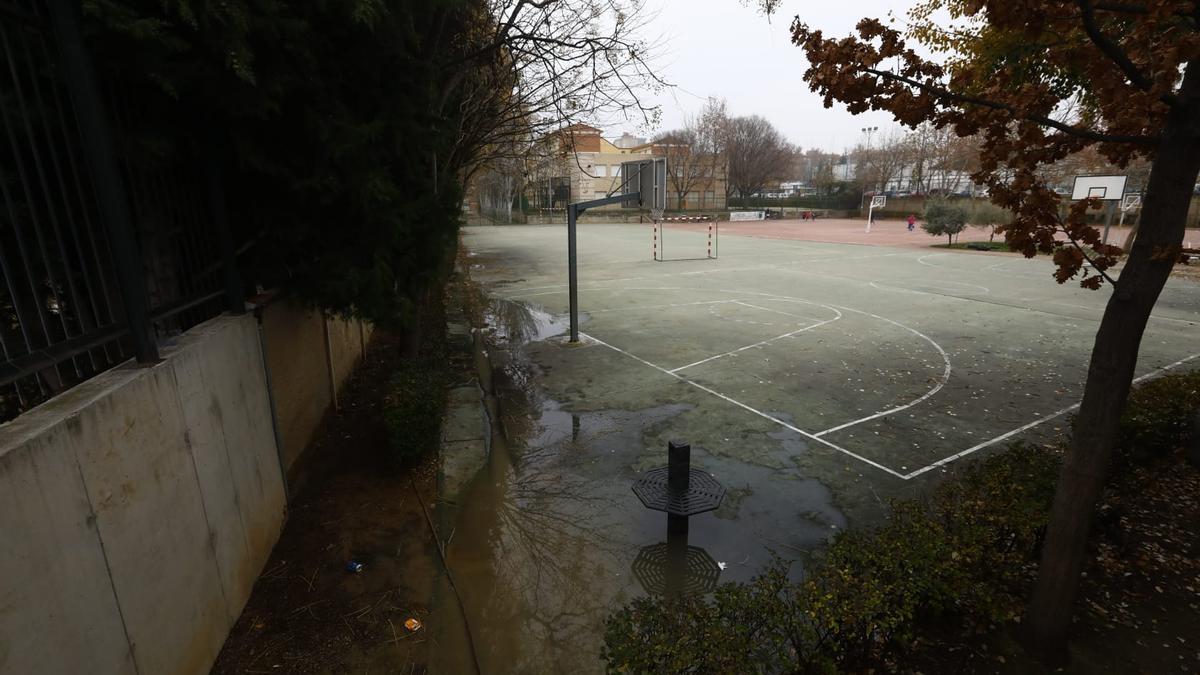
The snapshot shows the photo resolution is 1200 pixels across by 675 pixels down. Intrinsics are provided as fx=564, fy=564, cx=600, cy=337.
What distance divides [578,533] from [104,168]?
3800 mm

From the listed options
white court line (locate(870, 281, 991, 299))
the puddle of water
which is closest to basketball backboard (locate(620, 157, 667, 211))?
white court line (locate(870, 281, 991, 299))

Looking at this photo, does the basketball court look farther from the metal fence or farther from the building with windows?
the building with windows

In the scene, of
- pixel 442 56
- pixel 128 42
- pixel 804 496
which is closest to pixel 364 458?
pixel 128 42

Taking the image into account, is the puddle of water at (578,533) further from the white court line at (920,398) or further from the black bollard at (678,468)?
the white court line at (920,398)

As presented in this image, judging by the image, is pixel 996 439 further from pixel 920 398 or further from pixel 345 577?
pixel 345 577

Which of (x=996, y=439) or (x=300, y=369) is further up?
(x=300, y=369)

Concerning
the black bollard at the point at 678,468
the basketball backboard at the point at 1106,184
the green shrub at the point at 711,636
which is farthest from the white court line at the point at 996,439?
the basketball backboard at the point at 1106,184

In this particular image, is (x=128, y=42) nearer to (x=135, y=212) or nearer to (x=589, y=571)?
(x=135, y=212)

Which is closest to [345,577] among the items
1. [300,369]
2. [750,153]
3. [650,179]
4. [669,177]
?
[300,369]

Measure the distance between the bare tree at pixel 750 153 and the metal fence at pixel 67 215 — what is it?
6706 cm

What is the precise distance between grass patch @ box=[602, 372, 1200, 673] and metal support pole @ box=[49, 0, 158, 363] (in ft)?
9.28

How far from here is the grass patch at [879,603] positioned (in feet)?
8.16

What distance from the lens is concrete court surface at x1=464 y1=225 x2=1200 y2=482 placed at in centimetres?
691

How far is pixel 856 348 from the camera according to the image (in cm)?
1025
